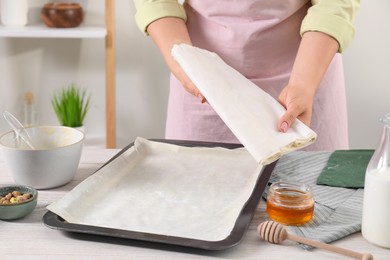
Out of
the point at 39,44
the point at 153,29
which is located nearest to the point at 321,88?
the point at 153,29

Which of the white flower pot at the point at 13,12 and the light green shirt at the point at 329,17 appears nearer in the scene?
the light green shirt at the point at 329,17

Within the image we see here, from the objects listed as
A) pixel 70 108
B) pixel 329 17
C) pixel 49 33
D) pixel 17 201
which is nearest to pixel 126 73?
pixel 70 108

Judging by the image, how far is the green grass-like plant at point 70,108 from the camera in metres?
2.38

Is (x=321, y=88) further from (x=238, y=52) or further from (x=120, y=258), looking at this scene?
(x=120, y=258)

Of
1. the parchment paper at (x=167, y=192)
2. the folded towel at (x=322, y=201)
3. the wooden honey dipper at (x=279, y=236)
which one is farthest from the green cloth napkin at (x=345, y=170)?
the wooden honey dipper at (x=279, y=236)

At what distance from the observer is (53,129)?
→ 1.23m

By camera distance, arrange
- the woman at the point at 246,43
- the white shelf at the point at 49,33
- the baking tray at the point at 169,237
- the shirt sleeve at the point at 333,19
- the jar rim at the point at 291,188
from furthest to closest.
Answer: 1. the white shelf at the point at 49,33
2. the woman at the point at 246,43
3. the shirt sleeve at the point at 333,19
4. the jar rim at the point at 291,188
5. the baking tray at the point at 169,237

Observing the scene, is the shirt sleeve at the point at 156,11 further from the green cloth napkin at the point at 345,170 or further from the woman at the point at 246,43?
the green cloth napkin at the point at 345,170

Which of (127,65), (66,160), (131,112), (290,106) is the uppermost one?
(290,106)

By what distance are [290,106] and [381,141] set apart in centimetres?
24

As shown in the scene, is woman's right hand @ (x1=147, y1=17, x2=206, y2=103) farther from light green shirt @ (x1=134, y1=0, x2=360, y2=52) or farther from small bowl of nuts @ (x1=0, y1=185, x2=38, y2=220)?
small bowl of nuts @ (x1=0, y1=185, x2=38, y2=220)

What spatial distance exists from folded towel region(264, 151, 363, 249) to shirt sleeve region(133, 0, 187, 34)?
47 cm

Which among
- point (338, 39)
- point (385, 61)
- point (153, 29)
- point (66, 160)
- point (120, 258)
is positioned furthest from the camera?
point (385, 61)

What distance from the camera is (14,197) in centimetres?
102
